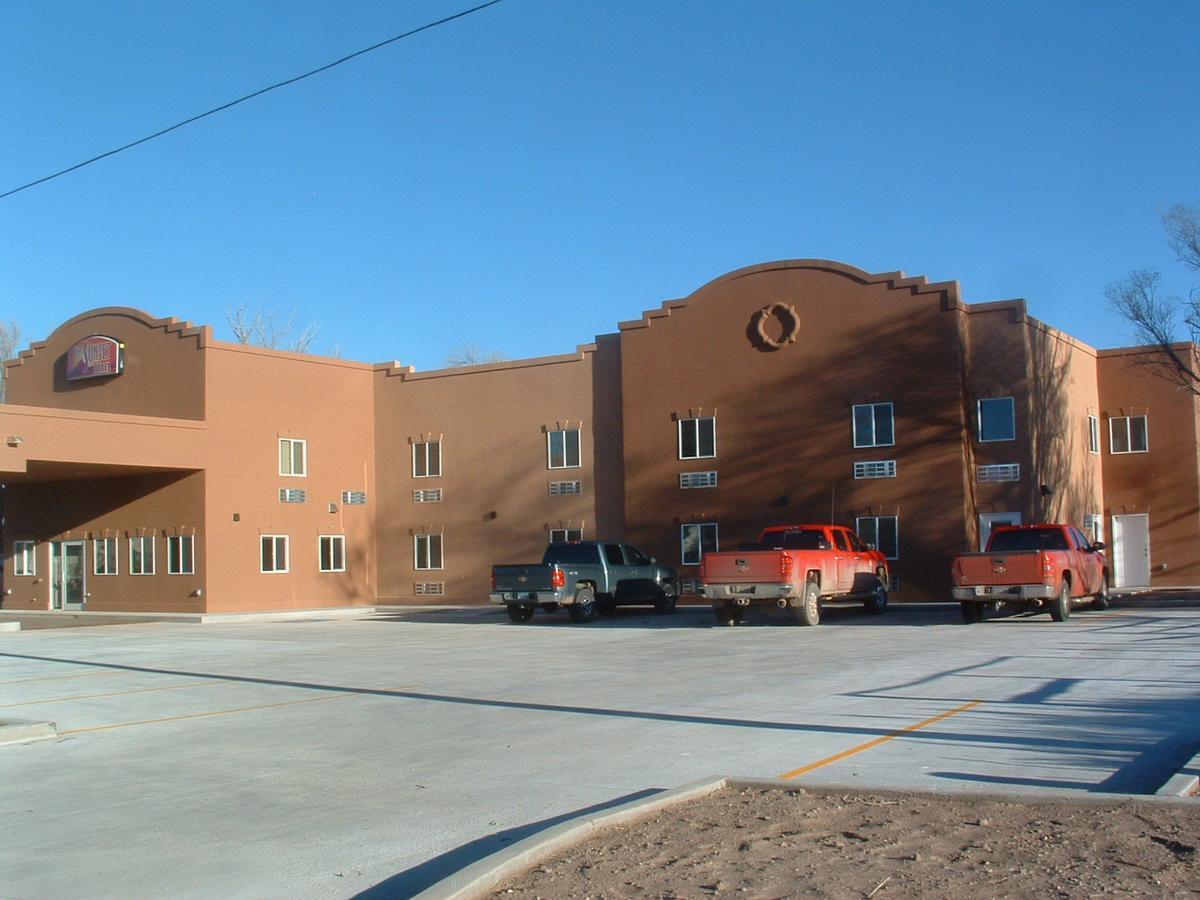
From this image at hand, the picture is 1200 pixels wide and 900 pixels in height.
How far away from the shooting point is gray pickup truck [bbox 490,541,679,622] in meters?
29.5

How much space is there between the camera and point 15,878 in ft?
23.4

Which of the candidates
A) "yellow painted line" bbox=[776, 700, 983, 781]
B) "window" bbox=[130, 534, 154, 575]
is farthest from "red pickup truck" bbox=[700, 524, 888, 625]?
"window" bbox=[130, 534, 154, 575]

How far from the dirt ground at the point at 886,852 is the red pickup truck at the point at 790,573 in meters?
17.4

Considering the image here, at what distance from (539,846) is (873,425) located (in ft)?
88.1

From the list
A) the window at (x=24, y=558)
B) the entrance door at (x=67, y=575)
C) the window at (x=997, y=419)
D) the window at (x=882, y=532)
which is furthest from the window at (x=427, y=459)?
the window at (x=997, y=419)

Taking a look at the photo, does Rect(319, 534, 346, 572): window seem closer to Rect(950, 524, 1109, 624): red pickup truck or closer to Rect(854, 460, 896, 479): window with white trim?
Rect(854, 460, 896, 479): window with white trim

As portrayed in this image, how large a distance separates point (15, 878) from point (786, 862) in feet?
14.4

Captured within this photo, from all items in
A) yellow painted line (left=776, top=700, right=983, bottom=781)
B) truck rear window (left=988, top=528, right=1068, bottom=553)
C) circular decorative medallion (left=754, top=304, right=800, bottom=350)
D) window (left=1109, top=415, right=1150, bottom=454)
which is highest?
circular decorative medallion (left=754, top=304, right=800, bottom=350)

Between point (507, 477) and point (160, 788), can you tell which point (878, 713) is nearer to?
point (160, 788)

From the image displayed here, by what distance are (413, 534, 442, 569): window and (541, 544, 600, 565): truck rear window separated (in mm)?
8722

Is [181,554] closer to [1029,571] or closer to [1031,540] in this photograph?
[1031,540]

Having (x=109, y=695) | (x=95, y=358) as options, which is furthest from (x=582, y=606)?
(x=95, y=358)

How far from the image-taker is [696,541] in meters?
34.8

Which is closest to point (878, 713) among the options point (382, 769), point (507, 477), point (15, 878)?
point (382, 769)
